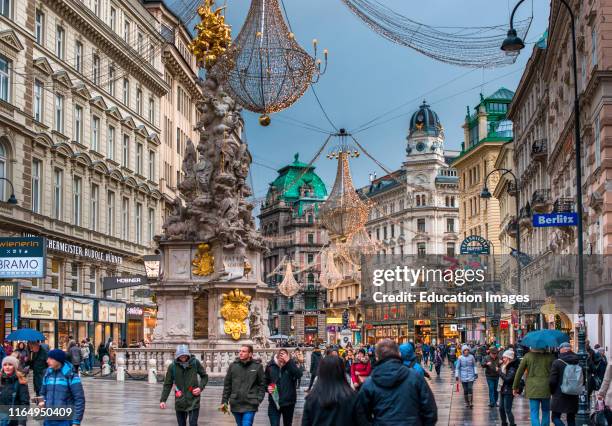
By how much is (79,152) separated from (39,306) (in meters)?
10.0

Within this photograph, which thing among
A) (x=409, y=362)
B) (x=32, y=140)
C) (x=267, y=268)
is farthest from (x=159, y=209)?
(x=267, y=268)

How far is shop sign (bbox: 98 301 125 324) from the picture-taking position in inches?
2131

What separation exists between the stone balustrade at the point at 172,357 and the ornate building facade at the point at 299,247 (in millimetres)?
122070

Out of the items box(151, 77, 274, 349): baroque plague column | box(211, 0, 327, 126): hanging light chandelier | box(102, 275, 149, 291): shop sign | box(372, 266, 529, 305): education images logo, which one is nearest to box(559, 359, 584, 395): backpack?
box(372, 266, 529, 305): education images logo

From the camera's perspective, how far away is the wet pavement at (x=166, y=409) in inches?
852

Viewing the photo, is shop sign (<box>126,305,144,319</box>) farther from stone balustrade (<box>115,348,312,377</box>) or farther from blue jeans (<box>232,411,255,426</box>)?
blue jeans (<box>232,411,255,426</box>)

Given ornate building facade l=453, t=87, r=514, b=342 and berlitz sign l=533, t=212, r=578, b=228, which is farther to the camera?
ornate building facade l=453, t=87, r=514, b=342

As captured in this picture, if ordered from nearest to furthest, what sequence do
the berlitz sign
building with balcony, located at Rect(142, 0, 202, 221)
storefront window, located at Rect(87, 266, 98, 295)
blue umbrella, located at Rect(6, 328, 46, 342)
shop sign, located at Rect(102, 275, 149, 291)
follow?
blue umbrella, located at Rect(6, 328, 46, 342) → the berlitz sign → shop sign, located at Rect(102, 275, 149, 291) → storefront window, located at Rect(87, 266, 98, 295) → building with balcony, located at Rect(142, 0, 202, 221)

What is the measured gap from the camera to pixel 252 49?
96.7ft

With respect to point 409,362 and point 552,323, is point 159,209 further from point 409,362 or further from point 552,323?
point 409,362

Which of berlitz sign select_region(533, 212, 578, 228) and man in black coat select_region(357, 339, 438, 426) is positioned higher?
berlitz sign select_region(533, 212, 578, 228)

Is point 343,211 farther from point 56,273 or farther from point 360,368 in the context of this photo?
point 360,368

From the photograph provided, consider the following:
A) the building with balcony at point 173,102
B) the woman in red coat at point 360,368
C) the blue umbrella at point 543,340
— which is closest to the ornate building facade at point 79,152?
the building with balcony at point 173,102

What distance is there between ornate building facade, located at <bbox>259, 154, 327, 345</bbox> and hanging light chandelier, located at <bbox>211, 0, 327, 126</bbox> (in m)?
127
